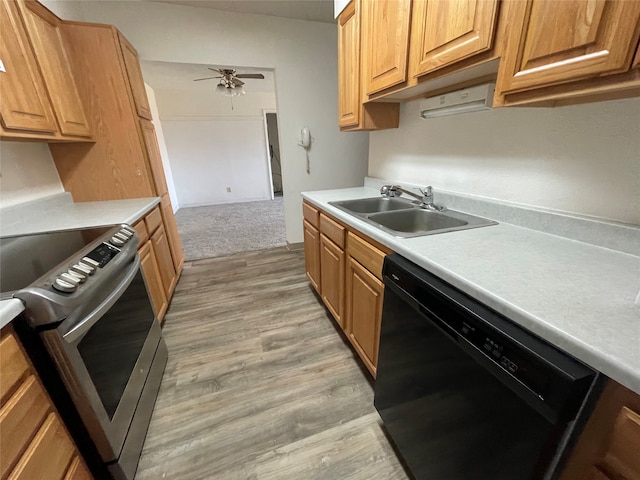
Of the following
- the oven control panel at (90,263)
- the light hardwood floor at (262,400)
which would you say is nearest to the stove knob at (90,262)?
the oven control panel at (90,263)

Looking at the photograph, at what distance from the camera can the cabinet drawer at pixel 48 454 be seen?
0.65 meters

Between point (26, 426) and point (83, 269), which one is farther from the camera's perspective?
point (83, 269)

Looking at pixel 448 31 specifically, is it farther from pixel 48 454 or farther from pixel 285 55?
pixel 285 55

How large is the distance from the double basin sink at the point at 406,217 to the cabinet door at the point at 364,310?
11.1 inches

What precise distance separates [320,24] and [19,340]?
335cm

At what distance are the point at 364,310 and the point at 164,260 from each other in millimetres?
1794

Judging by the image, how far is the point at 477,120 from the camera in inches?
53.3

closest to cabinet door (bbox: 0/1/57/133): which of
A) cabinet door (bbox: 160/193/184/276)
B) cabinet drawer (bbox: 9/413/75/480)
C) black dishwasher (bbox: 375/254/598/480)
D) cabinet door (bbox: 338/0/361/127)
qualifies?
cabinet door (bbox: 160/193/184/276)

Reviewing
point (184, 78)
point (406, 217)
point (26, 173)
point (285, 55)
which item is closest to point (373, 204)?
point (406, 217)

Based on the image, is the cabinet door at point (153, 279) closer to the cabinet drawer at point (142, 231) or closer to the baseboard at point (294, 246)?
the cabinet drawer at point (142, 231)

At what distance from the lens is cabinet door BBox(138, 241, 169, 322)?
1.71 m

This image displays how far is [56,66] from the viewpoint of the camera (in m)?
1.69

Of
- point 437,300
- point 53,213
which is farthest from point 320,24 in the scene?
point 437,300

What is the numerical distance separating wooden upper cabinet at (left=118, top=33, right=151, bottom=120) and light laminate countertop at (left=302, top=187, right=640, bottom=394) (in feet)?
7.55
